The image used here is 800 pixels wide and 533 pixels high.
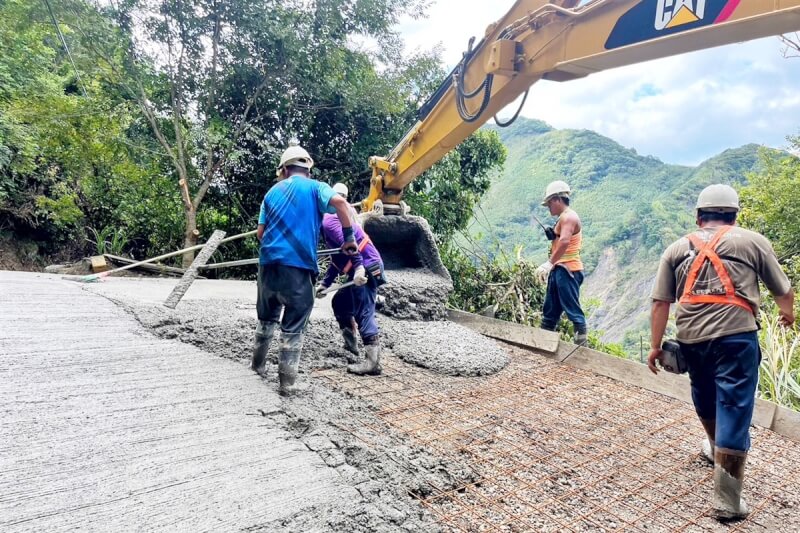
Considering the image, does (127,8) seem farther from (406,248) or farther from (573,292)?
(573,292)

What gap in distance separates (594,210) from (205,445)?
21.5m

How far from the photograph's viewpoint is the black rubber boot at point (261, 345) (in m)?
2.66

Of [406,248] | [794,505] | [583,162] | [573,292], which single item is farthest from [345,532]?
[583,162]

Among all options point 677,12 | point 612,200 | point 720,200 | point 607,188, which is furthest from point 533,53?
point 607,188

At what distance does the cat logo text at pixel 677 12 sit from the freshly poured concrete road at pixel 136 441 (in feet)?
7.86

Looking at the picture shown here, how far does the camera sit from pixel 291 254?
252 centimetres

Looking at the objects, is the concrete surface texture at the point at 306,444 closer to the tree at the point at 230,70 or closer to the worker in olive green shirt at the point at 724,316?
the worker in olive green shirt at the point at 724,316

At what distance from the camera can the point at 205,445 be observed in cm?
187

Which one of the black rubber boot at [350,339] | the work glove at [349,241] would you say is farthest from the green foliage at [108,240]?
the work glove at [349,241]

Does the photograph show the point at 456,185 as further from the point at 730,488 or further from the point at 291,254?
the point at 730,488

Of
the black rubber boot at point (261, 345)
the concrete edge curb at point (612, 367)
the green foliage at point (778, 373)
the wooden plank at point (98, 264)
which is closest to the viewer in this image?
the black rubber boot at point (261, 345)

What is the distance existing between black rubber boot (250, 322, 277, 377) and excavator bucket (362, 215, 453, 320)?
177cm

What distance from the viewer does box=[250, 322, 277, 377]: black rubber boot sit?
105 inches

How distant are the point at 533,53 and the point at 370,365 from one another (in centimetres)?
217
